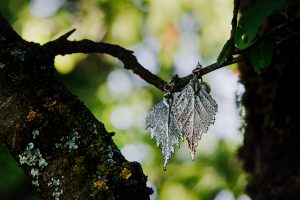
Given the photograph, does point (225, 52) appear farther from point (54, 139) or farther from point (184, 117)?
point (54, 139)

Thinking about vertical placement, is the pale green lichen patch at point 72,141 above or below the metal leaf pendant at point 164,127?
below

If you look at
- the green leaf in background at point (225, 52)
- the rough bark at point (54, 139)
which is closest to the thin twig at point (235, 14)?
the green leaf in background at point (225, 52)

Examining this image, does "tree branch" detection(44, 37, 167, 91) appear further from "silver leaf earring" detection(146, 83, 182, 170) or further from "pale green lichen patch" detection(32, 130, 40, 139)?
"pale green lichen patch" detection(32, 130, 40, 139)

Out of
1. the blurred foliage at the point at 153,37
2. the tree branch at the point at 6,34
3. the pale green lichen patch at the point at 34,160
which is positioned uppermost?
the blurred foliage at the point at 153,37

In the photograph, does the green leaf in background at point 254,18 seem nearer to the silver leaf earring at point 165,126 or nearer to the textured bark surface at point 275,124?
the silver leaf earring at point 165,126

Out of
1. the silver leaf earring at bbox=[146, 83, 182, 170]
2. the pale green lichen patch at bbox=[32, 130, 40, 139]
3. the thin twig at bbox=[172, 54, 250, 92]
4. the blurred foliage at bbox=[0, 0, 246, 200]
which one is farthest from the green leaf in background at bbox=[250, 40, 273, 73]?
the blurred foliage at bbox=[0, 0, 246, 200]

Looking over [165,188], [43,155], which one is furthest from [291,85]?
[165,188]

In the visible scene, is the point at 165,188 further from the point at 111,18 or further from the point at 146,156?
the point at 111,18
